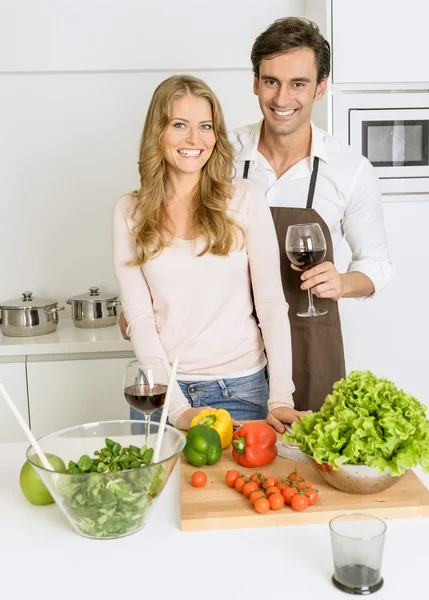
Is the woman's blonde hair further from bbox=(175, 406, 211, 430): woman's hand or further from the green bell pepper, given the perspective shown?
the green bell pepper

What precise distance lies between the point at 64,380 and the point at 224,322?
4.11ft

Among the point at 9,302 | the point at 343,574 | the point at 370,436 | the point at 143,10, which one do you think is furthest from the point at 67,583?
the point at 143,10

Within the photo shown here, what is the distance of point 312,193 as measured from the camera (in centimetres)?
237

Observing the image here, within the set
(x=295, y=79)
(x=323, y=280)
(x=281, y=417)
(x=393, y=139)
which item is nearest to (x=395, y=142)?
(x=393, y=139)

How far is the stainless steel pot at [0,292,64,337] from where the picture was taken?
3180 mm

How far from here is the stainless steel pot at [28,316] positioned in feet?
10.4

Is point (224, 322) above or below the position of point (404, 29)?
below

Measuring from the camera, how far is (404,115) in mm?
2941

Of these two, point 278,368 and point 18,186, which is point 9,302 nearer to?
point 18,186

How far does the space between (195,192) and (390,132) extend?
3.78ft

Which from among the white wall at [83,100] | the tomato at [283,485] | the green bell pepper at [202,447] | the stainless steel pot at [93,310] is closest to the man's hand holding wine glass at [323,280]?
the green bell pepper at [202,447]

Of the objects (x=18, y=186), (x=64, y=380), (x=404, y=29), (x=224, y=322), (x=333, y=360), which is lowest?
(x=64, y=380)

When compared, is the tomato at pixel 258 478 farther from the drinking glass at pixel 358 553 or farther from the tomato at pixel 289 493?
the drinking glass at pixel 358 553

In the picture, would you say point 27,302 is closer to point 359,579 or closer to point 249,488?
point 249,488
